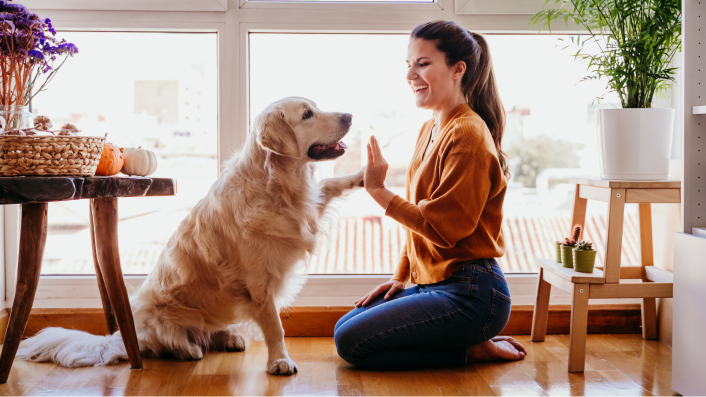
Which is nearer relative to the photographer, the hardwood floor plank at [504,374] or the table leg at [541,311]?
the hardwood floor plank at [504,374]

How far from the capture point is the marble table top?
1.44 meters

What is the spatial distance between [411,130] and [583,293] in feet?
3.66

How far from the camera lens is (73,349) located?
2.03 m

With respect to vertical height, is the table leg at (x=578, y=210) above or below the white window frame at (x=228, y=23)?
below

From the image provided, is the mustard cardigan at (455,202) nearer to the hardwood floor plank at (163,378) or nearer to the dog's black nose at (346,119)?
the dog's black nose at (346,119)

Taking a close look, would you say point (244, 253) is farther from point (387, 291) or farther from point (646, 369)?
point (646, 369)

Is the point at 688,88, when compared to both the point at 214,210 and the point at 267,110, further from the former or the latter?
the point at 214,210

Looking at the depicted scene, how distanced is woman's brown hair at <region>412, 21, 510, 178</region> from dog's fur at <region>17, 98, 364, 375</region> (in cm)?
44

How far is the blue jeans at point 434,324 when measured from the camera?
73.0 inches

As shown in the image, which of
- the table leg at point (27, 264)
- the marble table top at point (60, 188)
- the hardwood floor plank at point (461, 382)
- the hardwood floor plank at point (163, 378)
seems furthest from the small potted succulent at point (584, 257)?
the table leg at point (27, 264)

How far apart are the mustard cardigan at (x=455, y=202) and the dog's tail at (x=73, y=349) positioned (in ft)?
3.94

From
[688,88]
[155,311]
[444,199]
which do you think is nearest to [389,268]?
[444,199]

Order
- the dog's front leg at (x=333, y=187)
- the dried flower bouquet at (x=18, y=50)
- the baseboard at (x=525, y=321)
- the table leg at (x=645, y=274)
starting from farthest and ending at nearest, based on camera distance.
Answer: the baseboard at (x=525, y=321), the table leg at (x=645, y=274), the dog's front leg at (x=333, y=187), the dried flower bouquet at (x=18, y=50)

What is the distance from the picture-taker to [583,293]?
1927 mm
